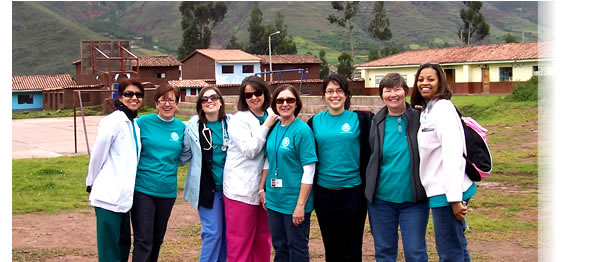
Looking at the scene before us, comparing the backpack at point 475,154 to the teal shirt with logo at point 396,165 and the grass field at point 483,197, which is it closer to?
the teal shirt with logo at point 396,165

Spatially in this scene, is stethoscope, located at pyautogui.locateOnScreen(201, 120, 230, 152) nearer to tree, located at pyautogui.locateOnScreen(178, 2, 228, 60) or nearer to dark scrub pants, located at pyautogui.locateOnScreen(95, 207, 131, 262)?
dark scrub pants, located at pyautogui.locateOnScreen(95, 207, 131, 262)

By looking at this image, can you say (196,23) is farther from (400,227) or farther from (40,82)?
(400,227)

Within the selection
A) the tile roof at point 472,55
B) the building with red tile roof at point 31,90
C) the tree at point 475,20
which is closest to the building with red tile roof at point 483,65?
the tile roof at point 472,55

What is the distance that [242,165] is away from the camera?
4.63 m

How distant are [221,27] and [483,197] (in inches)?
6375

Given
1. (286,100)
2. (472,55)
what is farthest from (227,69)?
(286,100)

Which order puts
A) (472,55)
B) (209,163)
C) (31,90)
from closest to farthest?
(209,163)
(472,55)
(31,90)

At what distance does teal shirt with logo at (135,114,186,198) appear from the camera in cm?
462

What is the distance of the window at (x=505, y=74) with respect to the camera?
1463 inches

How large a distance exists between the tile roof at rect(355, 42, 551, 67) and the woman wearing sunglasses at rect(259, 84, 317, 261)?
33426 mm

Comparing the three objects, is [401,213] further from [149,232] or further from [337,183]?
[149,232]

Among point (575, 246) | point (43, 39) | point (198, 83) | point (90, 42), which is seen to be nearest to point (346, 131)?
point (575, 246)

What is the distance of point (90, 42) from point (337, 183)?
3759 cm

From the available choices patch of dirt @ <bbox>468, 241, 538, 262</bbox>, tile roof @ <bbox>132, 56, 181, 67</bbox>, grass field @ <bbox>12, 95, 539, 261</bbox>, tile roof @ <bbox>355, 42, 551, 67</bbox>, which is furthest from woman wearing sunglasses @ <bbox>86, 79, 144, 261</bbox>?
tile roof @ <bbox>132, 56, 181, 67</bbox>
